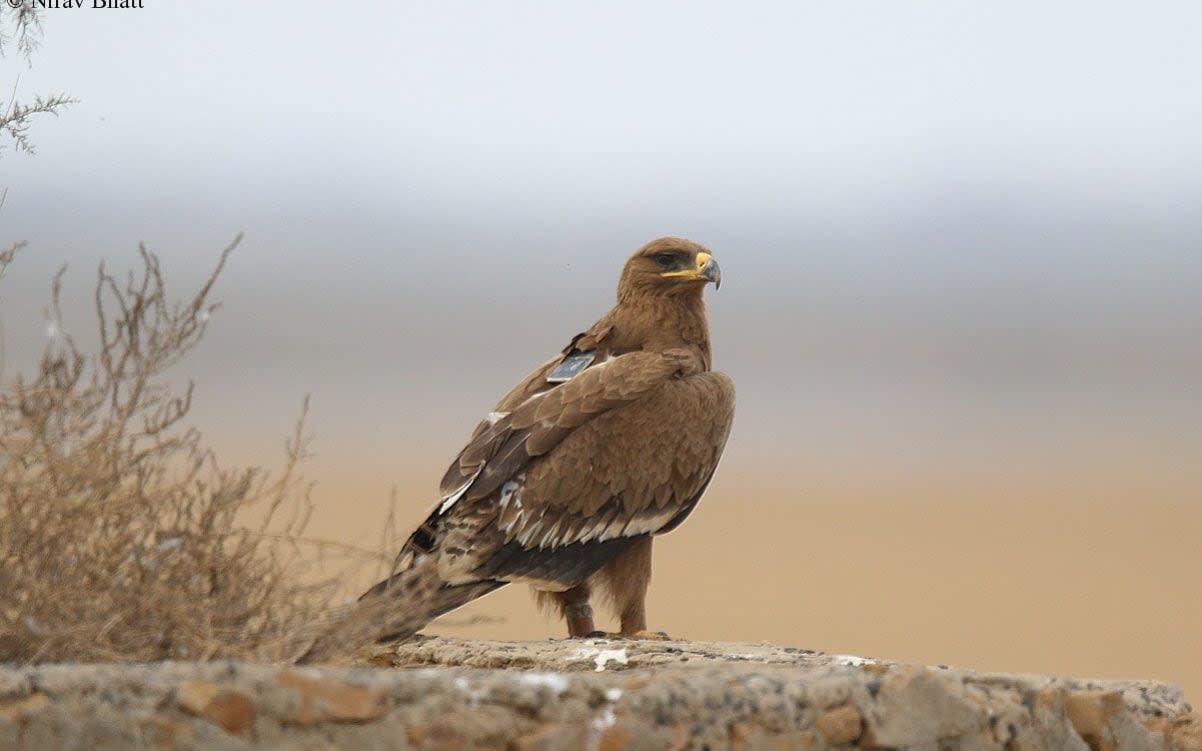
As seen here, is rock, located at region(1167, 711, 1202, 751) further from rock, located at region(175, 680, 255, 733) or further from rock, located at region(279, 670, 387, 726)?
rock, located at region(175, 680, 255, 733)

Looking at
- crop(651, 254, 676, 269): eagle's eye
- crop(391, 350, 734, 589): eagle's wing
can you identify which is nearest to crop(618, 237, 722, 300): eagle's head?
crop(651, 254, 676, 269): eagle's eye

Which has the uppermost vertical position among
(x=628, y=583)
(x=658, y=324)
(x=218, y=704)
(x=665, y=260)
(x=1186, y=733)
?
(x=665, y=260)

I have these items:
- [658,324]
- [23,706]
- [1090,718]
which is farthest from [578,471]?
[23,706]

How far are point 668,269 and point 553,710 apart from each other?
4.12 meters

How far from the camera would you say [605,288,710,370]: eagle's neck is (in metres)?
8.91

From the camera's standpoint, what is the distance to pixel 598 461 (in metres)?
8.44

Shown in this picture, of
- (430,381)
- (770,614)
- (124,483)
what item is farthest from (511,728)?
(430,381)

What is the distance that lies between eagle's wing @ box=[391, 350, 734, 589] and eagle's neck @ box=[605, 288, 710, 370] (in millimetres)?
115

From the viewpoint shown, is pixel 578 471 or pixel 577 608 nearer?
pixel 578 471

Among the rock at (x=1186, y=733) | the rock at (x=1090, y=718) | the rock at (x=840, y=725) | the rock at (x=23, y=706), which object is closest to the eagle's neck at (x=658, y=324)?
the rock at (x=1186, y=733)

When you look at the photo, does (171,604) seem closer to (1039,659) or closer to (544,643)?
(544,643)

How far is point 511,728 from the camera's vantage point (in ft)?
16.4

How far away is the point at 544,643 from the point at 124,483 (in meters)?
2.35

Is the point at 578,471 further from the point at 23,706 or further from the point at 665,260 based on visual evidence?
the point at 23,706
